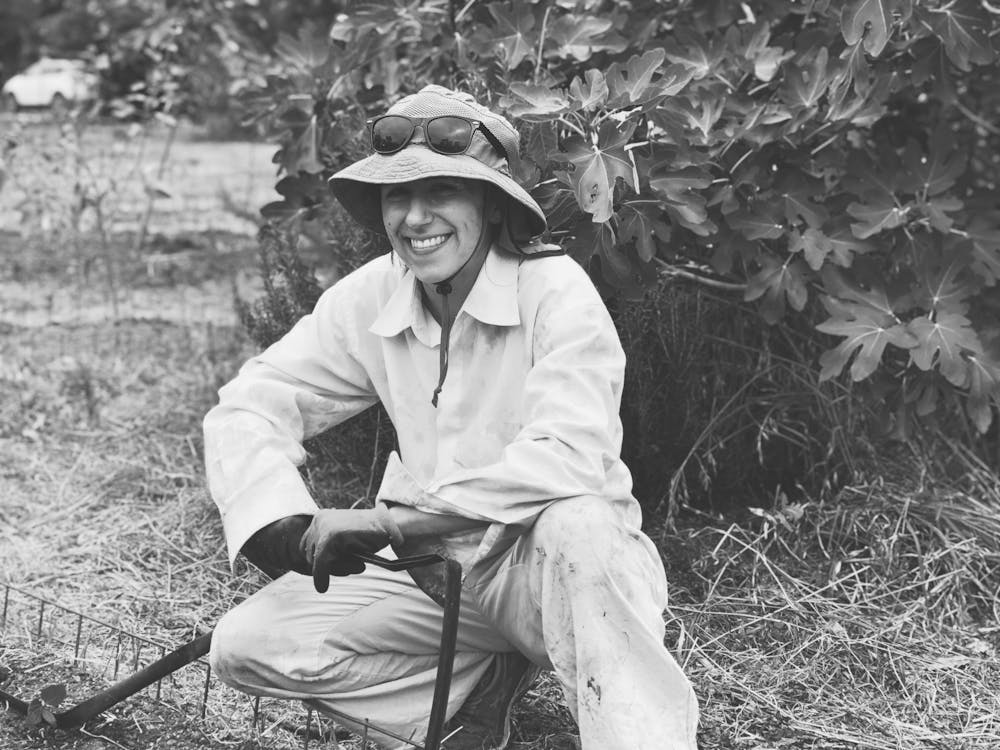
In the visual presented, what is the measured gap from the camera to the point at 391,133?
2.48 metres

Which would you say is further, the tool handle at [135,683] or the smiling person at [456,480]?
the tool handle at [135,683]

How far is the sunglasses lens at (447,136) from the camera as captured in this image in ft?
8.00

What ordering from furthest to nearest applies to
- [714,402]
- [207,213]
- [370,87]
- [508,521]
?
[207,213]
[370,87]
[714,402]
[508,521]

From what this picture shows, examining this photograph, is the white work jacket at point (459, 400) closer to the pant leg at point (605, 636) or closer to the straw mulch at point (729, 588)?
the pant leg at point (605, 636)

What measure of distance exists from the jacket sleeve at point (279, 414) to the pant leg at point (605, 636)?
0.49 metres

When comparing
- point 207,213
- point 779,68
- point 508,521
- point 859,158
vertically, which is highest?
point 779,68

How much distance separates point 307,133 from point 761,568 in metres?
1.82

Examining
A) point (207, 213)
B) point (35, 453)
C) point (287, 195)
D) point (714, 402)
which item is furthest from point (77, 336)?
point (714, 402)

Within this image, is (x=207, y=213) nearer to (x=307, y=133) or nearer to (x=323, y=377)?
(x=307, y=133)

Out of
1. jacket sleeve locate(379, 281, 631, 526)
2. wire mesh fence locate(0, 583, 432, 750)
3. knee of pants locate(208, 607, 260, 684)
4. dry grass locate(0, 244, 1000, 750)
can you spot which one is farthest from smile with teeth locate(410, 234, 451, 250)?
dry grass locate(0, 244, 1000, 750)

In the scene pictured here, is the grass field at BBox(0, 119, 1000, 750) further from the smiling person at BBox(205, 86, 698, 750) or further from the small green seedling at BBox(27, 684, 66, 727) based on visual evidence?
the smiling person at BBox(205, 86, 698, 750)

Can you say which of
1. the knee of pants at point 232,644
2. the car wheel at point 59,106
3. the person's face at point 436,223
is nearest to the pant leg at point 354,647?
the knee of pants at point 232,644

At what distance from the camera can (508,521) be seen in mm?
2285

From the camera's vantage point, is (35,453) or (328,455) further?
(35,453)
